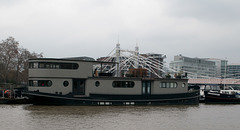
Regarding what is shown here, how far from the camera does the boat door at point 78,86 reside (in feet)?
98.8

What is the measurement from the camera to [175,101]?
33344mm

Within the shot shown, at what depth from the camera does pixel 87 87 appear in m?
30.3

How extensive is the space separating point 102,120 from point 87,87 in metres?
8.57

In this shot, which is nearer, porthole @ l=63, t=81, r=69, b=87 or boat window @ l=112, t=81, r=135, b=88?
porthole @ l=63, t=81, r=69, b=87

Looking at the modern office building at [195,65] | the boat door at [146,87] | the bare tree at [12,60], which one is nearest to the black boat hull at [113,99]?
the boat door at [146,87]

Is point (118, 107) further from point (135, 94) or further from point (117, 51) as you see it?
point (117, 51)

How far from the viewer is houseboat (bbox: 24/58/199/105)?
28933mm

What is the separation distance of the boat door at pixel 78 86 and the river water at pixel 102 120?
2.25m

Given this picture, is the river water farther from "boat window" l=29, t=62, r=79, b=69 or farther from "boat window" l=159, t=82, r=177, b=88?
"boat window" l=159, t=82, r=177, b=88

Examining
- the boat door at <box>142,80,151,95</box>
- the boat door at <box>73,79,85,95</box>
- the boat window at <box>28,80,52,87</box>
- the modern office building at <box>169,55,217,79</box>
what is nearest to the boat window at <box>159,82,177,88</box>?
the boat door at <box>142,80,151,95</box>

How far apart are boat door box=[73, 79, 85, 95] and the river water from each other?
2.25m

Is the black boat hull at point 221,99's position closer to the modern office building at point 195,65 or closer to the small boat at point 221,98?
the small boat at point 221,98

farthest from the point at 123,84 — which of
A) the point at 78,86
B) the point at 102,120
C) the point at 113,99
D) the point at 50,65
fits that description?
the point at 102,120

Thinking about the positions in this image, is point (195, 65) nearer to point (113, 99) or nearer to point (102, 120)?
point (113, 99)
